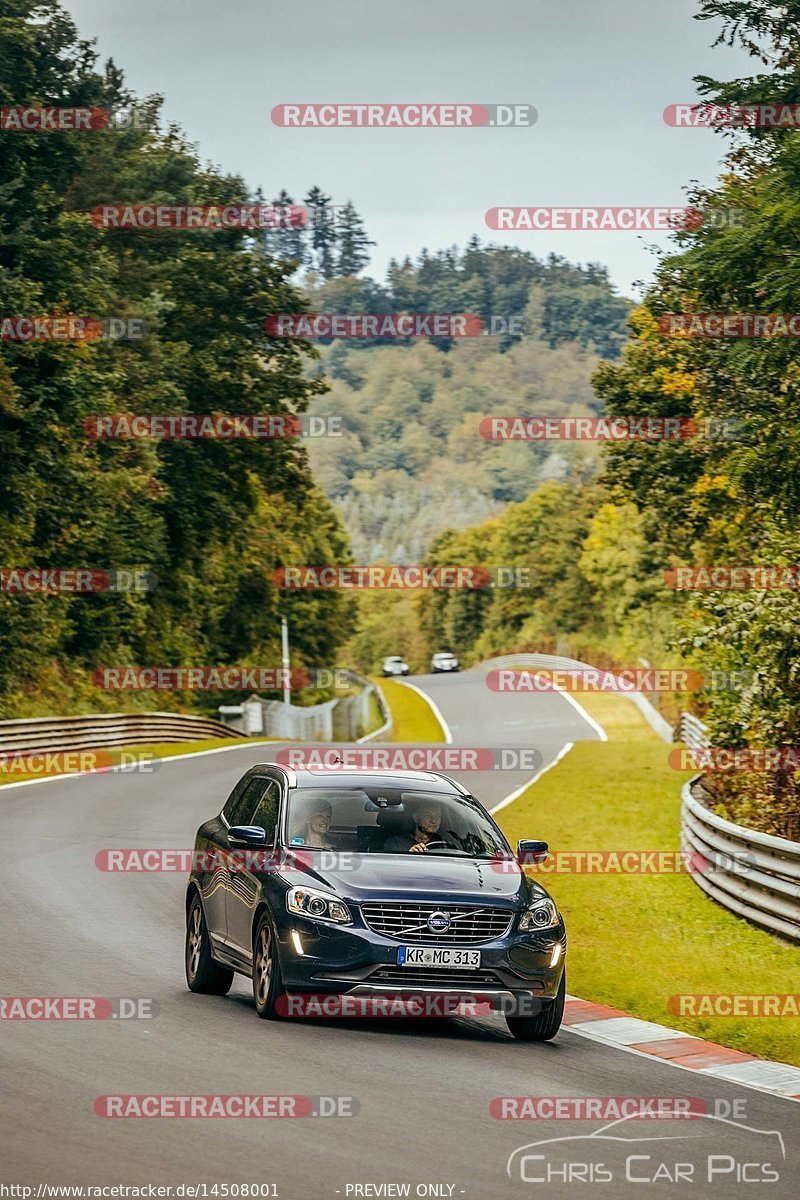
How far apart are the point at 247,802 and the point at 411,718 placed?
2489 inches

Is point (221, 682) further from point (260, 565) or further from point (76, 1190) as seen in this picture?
point (76, 1190)

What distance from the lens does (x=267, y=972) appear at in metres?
11.0

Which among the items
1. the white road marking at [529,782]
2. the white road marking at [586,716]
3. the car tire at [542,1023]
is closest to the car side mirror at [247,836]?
the car tire at [542,1023]

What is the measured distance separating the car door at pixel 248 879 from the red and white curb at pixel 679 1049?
2.24 m

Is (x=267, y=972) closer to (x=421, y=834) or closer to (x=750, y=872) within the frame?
(x=421, y=834)

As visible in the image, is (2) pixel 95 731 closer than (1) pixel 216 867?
No

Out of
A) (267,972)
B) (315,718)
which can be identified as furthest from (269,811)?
(315,718)

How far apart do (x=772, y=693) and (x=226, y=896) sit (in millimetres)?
11505

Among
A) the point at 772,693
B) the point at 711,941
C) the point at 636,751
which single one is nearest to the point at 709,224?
the point at 772,693

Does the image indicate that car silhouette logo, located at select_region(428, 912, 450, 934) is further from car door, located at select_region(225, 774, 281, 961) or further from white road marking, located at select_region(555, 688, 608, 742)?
white road marking, located at select_region(555, 688, 608, 742)

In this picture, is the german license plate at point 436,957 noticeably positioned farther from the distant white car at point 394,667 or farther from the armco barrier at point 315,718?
the distant white car at point 394,667

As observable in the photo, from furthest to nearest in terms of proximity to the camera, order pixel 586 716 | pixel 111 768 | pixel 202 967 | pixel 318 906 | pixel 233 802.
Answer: pixel 586 716 → pixel 111 768 → pixel 233 802 → pixel 202 967 → pixel 318 906

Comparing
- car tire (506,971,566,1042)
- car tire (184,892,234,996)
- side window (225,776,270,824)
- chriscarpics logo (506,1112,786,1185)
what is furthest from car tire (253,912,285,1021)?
chriscarpics logo (506,1112,786,1185)

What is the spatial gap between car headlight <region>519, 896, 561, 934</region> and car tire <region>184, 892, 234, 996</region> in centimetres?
234
